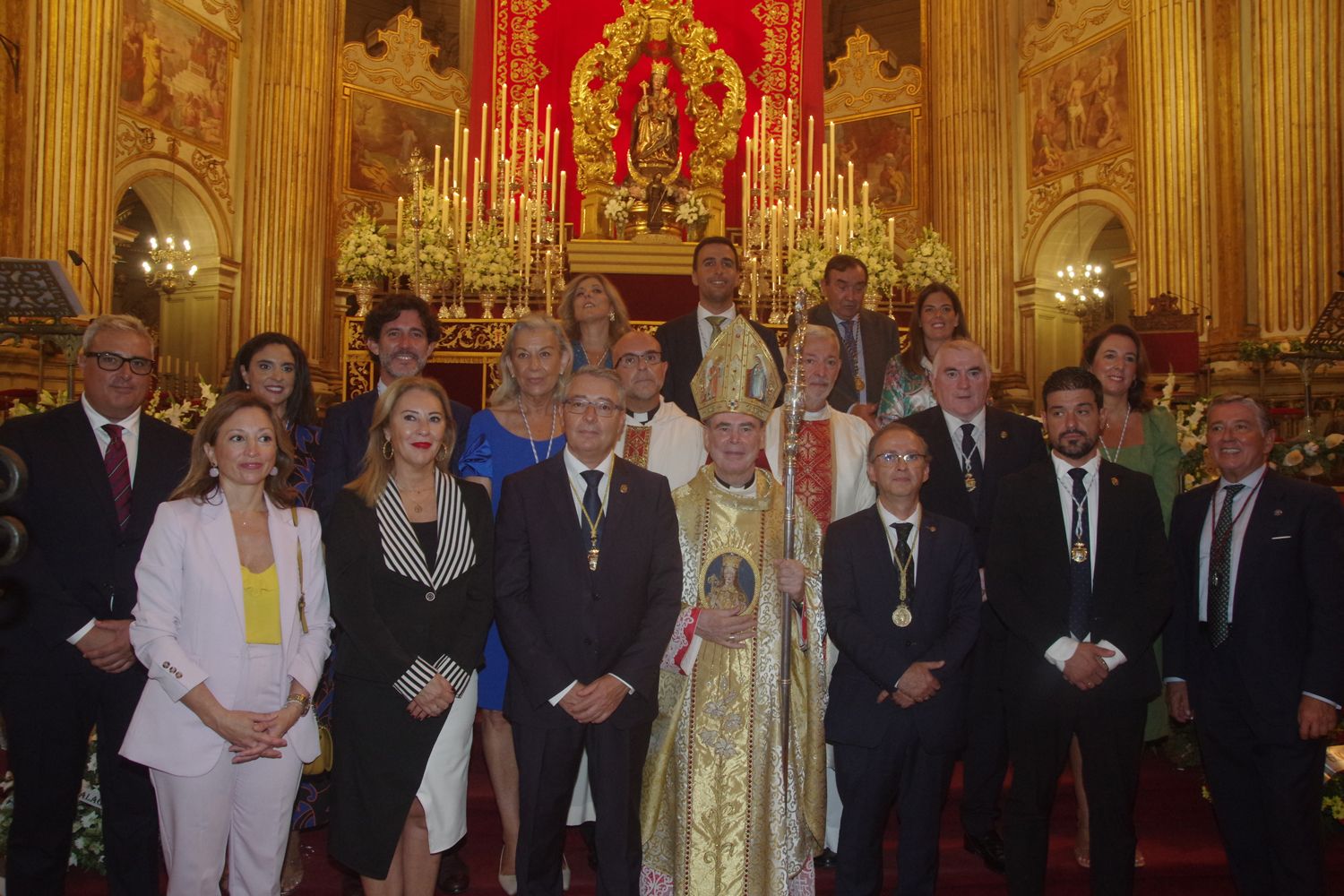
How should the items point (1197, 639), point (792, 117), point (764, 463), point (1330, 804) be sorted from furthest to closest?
point (792, 117) → point (1330, 804) → point (764, 463) → point (1197, 639)

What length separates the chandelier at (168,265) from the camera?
44.3 ft

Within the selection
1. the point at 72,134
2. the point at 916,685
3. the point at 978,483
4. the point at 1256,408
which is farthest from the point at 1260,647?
the point at 72,134

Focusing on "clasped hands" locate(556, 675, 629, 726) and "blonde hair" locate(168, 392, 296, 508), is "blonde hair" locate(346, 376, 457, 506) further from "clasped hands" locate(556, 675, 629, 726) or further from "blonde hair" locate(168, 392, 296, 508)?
"clasped hands" locate(556, 675, 629, 726)

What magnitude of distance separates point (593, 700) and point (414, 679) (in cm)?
52

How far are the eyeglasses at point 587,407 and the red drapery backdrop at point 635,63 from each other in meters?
10.2

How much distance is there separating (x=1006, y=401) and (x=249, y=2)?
11.4 metres

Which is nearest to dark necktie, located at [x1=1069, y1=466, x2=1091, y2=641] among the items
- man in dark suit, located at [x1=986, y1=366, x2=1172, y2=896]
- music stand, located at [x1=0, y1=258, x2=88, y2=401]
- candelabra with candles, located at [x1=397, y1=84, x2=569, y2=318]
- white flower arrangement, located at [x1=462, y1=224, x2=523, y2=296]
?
man in dark suit, located at [x1=986, y1=366, x2=1172, y2=896]

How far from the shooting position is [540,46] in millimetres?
13297

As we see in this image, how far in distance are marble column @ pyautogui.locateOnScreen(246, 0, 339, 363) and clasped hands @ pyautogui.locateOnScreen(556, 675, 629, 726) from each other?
11646mm

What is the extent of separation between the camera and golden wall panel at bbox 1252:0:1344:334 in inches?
408

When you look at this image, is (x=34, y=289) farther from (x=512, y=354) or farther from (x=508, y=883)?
(x=508, y=883)

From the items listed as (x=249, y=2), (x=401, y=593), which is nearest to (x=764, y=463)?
(x=401, y=593)

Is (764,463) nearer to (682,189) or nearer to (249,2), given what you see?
(682,189)

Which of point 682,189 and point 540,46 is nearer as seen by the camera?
point 682,189
